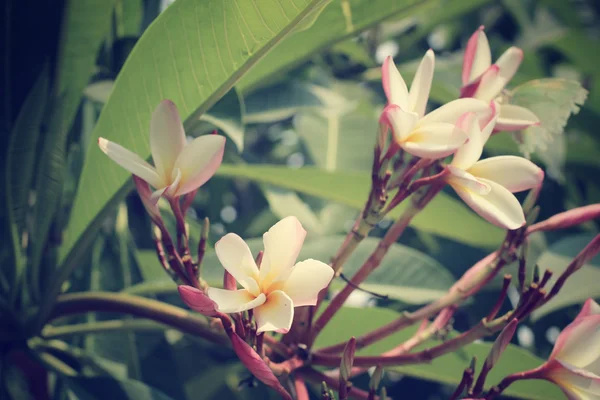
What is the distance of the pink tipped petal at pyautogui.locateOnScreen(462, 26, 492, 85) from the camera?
0.73 metres

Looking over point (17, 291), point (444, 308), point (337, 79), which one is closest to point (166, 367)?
point (17, 291)

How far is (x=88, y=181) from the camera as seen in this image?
810 millimetres

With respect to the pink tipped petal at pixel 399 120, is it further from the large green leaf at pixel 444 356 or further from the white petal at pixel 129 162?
the large green leaf at pixel 444 356

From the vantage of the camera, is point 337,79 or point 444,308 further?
point 337,79

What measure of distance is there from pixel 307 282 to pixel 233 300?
7cm

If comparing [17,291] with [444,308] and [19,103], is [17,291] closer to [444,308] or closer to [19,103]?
[19,103]

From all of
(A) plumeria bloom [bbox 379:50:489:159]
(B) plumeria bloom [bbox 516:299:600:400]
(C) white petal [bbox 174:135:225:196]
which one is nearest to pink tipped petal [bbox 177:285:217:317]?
(C) white petal [bbox 174:135:225:196]

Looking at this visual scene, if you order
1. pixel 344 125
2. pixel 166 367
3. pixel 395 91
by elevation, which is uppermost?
pixel 395 91

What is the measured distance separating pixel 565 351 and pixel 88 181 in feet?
2.00

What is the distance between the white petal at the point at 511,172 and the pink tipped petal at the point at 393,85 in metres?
0.10

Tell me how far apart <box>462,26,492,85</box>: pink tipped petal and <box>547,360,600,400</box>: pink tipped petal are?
338 millimetres

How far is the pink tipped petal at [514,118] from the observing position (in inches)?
26.9

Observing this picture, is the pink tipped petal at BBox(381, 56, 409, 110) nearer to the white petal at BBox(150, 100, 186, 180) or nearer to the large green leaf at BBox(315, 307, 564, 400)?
the white petal at BBox(150, 100, 186, 180)

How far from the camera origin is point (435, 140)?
1.94ft
